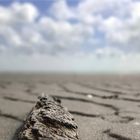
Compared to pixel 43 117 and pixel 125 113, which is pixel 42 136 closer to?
pixel 43 117

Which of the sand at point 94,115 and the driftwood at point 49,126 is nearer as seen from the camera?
the driftwood at point 49,126

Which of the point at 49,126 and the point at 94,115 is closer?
the point at 49,126

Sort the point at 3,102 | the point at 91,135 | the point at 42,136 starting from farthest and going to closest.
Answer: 1. the point at 3,102
2. the point at 91,135
3. the point at 42,136

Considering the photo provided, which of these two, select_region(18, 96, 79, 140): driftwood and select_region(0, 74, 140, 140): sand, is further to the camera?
select_region(0, 74, 140, 140): sand

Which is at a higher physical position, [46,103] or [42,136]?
[46,103]

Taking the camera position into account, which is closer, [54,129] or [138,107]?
[54,129]

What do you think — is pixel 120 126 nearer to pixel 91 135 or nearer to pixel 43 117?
pixel 91 135

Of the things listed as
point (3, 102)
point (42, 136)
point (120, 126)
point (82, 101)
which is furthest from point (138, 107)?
point (42, 136)

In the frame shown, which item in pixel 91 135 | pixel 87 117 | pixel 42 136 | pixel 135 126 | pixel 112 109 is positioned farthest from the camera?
pixel 112 109
